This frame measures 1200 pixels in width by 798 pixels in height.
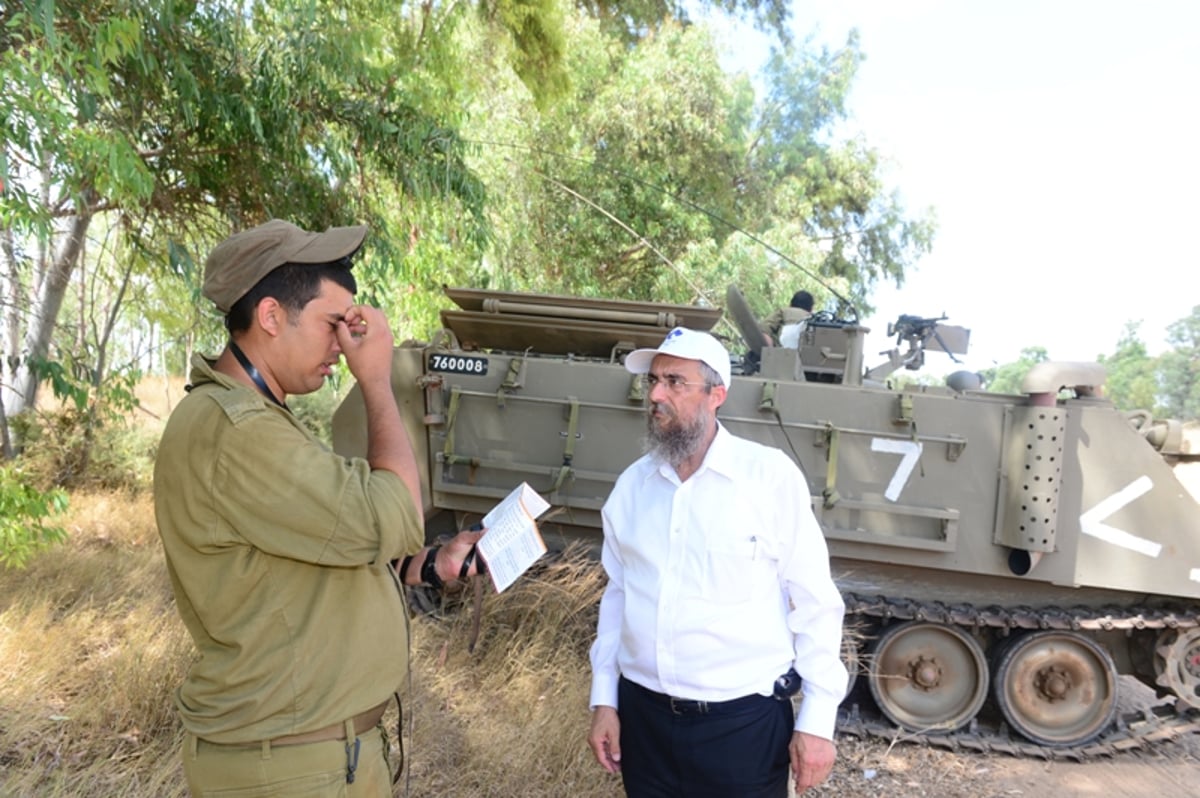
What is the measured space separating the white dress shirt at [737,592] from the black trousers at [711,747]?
0.15ft

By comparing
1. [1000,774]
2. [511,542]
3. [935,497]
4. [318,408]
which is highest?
[511,542]

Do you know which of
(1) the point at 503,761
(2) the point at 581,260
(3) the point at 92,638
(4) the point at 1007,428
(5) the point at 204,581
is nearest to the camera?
(5) the point at 204,581

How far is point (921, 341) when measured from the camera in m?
6.71

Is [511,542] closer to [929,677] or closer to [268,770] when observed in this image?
[268,770]

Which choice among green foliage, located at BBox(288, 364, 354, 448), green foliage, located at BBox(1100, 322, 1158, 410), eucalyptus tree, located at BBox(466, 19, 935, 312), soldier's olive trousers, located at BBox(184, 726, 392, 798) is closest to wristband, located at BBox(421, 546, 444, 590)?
soldier's olive trousers, located at BBox(184, 726, 392, 798)

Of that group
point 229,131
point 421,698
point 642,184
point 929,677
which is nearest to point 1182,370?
point 642,184

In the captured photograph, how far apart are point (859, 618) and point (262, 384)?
4847mm

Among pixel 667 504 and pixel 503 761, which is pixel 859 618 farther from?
pixel 667 504

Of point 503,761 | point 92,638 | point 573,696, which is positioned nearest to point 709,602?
point 503,761

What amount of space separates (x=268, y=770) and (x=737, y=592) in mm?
1181

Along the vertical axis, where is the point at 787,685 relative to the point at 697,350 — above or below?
below

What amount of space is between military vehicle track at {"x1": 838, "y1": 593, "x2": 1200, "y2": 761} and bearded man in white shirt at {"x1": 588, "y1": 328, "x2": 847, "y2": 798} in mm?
3420

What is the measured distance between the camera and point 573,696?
4758 millimetres

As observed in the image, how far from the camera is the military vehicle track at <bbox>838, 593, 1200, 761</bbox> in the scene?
220 inches
